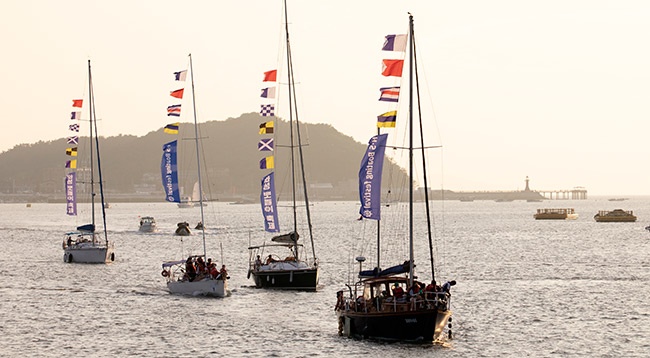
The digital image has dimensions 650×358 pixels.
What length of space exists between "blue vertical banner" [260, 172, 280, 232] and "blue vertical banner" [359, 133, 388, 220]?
24.4 m

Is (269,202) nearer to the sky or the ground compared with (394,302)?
nearer to the sky

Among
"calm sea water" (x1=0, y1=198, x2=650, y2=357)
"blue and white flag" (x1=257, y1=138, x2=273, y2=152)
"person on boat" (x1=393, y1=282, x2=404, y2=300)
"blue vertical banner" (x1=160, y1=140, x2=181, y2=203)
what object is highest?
"blue and white flag" (x1=257, y1=138, x2=273, y2=152)

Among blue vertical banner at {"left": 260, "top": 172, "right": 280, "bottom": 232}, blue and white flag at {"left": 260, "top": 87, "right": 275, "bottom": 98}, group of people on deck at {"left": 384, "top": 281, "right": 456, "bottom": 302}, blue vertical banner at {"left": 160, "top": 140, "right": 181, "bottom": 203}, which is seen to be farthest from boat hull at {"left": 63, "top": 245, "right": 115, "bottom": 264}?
group of people on deck at {"left": 384, "top": 281, "right": 456, "bottom": 302}

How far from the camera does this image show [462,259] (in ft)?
370

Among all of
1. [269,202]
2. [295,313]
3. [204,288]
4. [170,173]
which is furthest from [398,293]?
[269,202]

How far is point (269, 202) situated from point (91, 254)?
32.8m

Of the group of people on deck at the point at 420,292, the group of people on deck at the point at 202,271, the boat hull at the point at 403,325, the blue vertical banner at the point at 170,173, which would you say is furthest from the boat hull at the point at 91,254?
the group of people on deck at the point at 420,292

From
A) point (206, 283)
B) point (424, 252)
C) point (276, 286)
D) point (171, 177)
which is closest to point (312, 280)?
point (276, 286)

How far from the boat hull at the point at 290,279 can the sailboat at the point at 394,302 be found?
1879 cm

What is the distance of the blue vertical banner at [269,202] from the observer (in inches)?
2918

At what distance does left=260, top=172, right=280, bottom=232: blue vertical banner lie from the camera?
74.1 meters

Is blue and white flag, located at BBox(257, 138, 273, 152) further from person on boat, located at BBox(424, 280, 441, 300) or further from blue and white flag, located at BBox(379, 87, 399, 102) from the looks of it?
person on boat, located at BBox(424, 280, 441, 300)

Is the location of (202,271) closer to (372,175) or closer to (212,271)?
(212,271)

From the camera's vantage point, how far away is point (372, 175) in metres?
49.7
